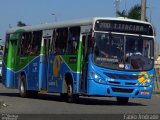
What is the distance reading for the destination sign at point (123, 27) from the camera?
23.1 meters

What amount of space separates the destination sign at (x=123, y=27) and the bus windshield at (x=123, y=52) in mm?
217

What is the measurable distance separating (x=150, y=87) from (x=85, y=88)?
259 centimetres

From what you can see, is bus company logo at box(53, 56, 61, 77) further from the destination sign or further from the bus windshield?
the destination sign

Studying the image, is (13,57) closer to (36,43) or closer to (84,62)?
(36,43)

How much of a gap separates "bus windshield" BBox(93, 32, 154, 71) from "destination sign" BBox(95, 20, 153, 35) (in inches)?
8.5

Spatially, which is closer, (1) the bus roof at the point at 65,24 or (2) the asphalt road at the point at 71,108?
(2) the asphalt road at the point at 71,108

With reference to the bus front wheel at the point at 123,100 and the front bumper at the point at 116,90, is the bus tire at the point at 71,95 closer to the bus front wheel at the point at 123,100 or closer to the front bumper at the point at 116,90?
the front bumper at the point at 116,90

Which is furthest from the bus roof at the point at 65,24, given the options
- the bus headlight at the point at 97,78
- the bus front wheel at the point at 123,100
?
the bus front wheel at the point at 123,100

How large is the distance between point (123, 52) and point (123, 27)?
40.2 inches

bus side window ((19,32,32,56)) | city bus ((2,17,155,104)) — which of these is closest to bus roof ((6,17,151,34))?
city bus ((2,17,155,104))

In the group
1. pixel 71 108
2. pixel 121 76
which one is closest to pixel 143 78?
pixel 121 76

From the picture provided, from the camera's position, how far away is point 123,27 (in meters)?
23.5

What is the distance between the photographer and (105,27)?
2312 cm

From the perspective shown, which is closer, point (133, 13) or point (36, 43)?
point (36, 43)
